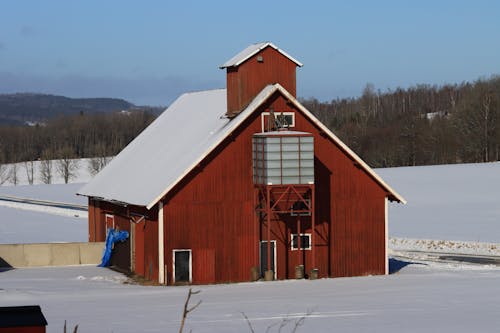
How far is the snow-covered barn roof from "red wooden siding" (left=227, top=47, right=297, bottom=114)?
461 millimetres

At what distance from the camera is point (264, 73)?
3666 centimetres

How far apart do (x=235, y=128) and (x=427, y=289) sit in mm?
8774

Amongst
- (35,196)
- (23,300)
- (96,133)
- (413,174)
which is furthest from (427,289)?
(96,133)

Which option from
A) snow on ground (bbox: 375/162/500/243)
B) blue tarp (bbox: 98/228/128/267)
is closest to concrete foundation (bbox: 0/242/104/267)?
blue tarp (bbox: 98/228/128/267)

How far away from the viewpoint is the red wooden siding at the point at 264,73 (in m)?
36.6

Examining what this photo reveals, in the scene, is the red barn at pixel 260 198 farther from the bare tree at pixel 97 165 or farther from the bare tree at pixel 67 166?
the bare tree at pixel 67 166

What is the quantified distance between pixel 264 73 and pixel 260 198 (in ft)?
15.5

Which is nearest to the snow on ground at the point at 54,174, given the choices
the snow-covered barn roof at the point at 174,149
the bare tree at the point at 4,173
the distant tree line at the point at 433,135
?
the bare tree at the point at 4,173

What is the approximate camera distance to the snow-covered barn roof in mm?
35156

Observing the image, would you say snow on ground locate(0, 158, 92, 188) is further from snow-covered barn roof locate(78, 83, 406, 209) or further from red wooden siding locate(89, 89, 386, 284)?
red wooden siding locate(89, 89, 386, 284)

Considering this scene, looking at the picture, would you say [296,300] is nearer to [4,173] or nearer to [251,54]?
[251,54]

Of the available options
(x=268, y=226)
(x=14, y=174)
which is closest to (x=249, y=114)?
(x=268, y=226)

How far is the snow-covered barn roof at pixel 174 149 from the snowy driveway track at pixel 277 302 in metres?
3.47

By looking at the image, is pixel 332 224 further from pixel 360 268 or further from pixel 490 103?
pixel 490 103
